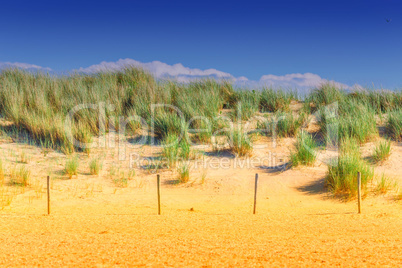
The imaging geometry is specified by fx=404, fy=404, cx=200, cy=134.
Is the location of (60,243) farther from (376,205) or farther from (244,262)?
(376,205)

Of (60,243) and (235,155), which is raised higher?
(235,155)

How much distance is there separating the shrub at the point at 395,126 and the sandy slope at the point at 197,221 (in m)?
0.86

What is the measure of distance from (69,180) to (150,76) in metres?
6.82

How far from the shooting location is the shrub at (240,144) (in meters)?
9.45

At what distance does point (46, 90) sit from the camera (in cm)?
1242

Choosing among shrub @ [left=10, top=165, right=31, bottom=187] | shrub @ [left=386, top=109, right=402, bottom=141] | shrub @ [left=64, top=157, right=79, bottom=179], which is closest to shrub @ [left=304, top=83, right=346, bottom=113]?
shrub @ [left=386, top=109, right=402, bottom=141]

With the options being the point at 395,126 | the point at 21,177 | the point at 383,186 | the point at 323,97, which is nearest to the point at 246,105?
the point at 323,97

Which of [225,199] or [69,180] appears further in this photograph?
[69,180]

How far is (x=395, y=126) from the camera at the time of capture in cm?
1037

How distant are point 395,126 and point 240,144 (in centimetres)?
418

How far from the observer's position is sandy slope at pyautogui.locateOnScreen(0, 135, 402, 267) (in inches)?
151

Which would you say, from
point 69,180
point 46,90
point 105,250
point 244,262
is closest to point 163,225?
point 105,250

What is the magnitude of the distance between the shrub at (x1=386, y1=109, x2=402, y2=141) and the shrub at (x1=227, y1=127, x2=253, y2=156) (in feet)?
12.4

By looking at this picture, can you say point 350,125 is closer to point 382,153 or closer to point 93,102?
point 382,153
